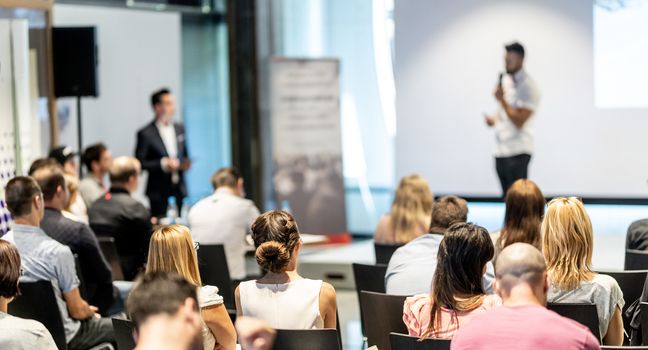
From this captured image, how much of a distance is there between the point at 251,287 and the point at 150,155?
19.6ft

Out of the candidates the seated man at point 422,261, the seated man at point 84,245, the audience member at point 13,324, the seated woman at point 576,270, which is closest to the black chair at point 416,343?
the seated woman at point 576,270

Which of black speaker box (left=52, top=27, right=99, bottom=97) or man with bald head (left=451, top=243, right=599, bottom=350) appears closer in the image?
man with bald head (left=451, top=243, right=599, bottom=350)

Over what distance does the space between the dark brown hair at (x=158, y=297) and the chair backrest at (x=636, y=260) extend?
3.50m

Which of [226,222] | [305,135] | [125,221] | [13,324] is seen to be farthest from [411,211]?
[305,135]

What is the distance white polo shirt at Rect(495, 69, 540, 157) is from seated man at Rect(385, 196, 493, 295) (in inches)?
169

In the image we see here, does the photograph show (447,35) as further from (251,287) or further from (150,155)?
(251,287)

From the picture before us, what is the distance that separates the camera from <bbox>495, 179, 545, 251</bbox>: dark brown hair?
530cm

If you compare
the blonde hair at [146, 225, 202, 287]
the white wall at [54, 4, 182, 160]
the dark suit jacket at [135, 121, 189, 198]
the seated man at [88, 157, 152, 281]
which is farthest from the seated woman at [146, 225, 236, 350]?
the white wall at [54, 4, 182, 160]

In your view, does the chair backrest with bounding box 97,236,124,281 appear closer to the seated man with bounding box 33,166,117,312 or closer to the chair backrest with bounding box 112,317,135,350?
the seated man with bounding box 33,166,117,312

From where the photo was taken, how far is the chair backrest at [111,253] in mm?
6489

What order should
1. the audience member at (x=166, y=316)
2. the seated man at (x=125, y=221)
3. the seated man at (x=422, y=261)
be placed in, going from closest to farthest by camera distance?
the audience member at (x=166, y=316)
the seated man at (x=422, y=261)
the seated man at (x=125, y=221)

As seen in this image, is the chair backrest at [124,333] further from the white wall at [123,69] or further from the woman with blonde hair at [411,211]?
the white wall at [123,69]

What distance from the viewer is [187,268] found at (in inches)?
162

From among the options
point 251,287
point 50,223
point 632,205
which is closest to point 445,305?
point 251,287
